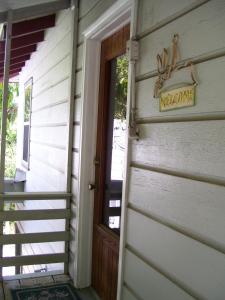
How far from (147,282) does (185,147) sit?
2.61ft

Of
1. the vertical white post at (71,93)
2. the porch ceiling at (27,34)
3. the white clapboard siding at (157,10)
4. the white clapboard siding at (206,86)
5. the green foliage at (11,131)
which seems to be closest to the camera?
the white clapboard siding at (206,86)

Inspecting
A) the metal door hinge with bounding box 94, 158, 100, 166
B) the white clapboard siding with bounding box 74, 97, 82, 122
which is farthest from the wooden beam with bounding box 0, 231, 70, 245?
the white clapboard siding with bounding box 74, 97, 82, 122

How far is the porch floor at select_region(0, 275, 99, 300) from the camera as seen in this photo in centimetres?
304

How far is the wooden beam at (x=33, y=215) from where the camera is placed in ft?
10.7

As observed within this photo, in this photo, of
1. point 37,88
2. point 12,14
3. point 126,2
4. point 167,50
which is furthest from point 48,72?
point 167,50

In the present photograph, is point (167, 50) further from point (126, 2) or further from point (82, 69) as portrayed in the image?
point (82, 69)

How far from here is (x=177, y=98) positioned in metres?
1.74

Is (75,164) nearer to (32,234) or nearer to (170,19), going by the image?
(32,234)

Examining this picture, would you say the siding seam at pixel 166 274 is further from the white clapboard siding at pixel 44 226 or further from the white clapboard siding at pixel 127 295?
the white clapboard siding at pixel 44 226

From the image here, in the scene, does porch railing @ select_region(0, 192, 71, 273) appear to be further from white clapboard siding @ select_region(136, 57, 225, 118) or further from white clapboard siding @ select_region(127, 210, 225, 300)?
white clapboard siding @ select_region(136, 57, 225, 118)

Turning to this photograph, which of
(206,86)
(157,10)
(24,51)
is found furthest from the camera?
(24,51)

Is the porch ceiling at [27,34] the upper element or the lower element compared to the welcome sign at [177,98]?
upper

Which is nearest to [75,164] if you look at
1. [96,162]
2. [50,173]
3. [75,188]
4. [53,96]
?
[75,188]

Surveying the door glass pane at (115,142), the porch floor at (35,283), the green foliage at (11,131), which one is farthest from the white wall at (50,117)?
the green foliage at (11,131)
